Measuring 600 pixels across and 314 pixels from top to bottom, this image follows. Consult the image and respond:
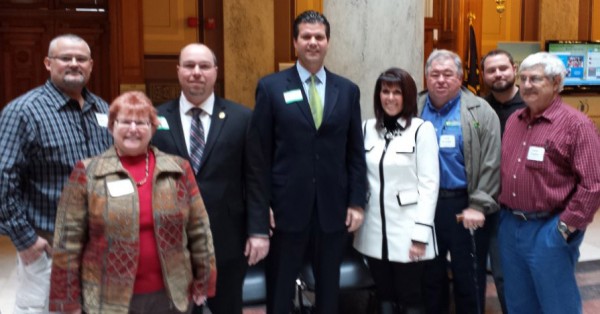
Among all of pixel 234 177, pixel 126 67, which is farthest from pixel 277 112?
pixel 126 67

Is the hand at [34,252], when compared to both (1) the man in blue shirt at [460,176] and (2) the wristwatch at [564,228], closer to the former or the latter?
(1) the man in blue shirt at [460,176]

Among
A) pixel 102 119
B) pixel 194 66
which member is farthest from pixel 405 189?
pixel 102 119

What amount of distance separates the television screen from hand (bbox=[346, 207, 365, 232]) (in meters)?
7.67

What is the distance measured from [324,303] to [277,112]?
3.11ft

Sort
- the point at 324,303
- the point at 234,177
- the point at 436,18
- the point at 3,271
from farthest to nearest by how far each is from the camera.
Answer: the point at 436,18
the point at 3,271
the point at 324,303
the point at 234,177

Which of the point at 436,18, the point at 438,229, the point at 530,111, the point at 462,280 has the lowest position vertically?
the point at 462,280

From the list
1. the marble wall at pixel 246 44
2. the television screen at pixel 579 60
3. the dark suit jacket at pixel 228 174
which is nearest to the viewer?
the dark suit jacket at pixel 228 174

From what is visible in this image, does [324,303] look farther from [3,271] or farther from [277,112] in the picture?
[3,271]

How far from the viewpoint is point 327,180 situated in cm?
286

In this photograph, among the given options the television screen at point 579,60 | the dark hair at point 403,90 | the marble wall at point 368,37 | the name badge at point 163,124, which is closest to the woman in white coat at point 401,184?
the dark hair at point 403,90

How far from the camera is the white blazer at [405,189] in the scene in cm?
300

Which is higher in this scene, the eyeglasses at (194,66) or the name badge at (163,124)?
the eyeglasses at (194,66)

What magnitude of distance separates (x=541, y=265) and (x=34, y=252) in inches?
88.0

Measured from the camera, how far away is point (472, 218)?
3086 mm
